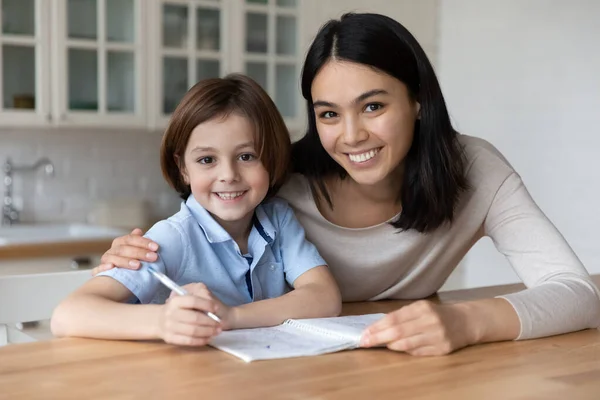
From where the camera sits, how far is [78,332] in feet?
4.28

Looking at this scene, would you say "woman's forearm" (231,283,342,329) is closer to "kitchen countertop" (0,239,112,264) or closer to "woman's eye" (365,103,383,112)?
"woman's eye" (365,103,383,112)

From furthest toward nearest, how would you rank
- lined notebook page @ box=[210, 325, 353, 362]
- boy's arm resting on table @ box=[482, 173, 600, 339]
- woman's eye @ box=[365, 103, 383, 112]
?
woman's eye @ box=[365, 103, 383, 112], boy's arm resting on table @ box=[482, 173, 600, 339], lined notebook page @ box=[210, 325, 353, 362]

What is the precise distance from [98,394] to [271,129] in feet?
2.47

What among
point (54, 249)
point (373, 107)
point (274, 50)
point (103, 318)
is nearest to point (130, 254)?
point (103, 318)

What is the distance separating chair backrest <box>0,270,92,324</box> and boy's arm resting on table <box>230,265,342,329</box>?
0.45 m

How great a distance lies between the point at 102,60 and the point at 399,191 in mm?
2048

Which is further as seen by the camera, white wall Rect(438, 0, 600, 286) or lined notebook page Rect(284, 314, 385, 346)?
white wall Rect(438, 0, 600, 286)

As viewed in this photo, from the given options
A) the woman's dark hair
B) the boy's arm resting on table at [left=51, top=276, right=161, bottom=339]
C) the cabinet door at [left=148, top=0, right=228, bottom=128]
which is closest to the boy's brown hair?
the woman's dark hair

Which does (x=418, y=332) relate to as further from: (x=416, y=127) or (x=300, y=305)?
(x=416, y=127)

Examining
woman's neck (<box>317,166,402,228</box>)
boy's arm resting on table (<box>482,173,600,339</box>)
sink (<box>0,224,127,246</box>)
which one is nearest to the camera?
boy's arm resting on table (<box>482,173,600,339</box>)

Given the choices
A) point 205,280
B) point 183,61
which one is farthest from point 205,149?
point 183,61

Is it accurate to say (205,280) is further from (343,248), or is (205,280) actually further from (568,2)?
(568,2)

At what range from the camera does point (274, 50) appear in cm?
400

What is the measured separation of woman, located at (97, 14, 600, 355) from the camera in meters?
1.66
